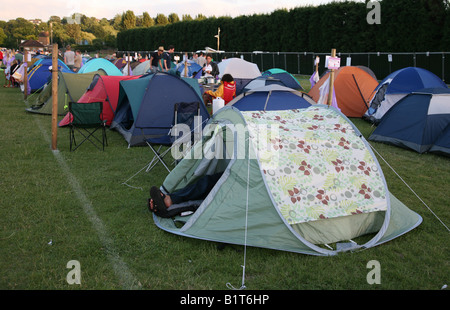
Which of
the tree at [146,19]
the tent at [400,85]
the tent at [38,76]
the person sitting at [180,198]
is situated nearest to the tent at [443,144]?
the tent at [400,85]

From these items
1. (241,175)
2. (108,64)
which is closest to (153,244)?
(241,175)

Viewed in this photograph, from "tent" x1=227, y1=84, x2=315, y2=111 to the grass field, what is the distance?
2.91 m

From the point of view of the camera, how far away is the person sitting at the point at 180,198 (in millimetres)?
4488

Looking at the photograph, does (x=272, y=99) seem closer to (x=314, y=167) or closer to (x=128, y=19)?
(x=314, y=167)

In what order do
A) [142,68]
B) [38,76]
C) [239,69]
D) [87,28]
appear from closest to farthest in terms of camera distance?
1. [38,76]
2. [239,69]
3. [142,68]
4. [87,28]

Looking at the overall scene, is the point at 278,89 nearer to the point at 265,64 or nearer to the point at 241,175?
the point at 241,175

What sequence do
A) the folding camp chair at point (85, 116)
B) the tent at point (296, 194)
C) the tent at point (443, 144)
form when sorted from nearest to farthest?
the tent at point (296, 194), the tent at point (443, 144), the folding camp chair at point (85, 116)

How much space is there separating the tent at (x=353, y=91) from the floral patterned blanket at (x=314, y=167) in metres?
7.17

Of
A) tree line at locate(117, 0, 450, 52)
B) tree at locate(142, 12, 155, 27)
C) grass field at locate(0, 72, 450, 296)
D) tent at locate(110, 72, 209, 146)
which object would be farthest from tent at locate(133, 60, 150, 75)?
tree at locate(142, 12, 155, 27)

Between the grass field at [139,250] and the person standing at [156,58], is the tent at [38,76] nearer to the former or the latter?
the person standing at [156,58]

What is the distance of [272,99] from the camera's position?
8422 mm

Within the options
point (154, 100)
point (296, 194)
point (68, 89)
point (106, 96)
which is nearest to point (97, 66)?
point (68, 89)

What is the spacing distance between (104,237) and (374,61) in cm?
1892
